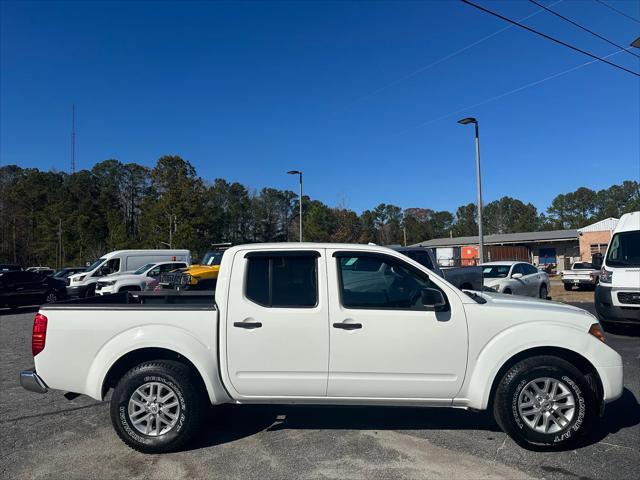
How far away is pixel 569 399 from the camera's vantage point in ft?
13.9

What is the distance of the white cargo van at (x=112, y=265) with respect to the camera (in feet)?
66.6

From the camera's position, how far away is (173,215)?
51969mm

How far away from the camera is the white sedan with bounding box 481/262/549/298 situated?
14945 millimetres

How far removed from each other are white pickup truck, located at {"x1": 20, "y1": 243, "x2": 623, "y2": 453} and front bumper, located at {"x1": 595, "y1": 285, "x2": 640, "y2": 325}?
229 inches

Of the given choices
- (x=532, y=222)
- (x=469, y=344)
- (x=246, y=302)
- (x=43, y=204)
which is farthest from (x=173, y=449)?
(x=532, y=222)

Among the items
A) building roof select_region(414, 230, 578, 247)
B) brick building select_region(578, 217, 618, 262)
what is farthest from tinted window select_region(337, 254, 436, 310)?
brick building select_region(578, 217, 618, 262)

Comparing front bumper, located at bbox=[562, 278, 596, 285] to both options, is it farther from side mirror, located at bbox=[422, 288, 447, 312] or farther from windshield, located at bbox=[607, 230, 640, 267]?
side mirror, located at bbox=[422, 288, 447, 312]

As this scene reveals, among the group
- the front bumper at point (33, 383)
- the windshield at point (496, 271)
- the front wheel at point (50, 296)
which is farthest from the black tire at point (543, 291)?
the front wheel at point (50, 296)

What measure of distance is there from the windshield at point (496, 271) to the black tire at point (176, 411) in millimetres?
13026

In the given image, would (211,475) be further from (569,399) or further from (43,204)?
(43,204)

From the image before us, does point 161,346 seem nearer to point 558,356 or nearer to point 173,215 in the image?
point 558,356

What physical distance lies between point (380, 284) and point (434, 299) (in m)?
0.54

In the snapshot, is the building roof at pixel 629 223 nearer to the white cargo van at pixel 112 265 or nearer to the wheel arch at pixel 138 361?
the wheel arch at pixel 138 361

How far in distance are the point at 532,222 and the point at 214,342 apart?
101 meters
